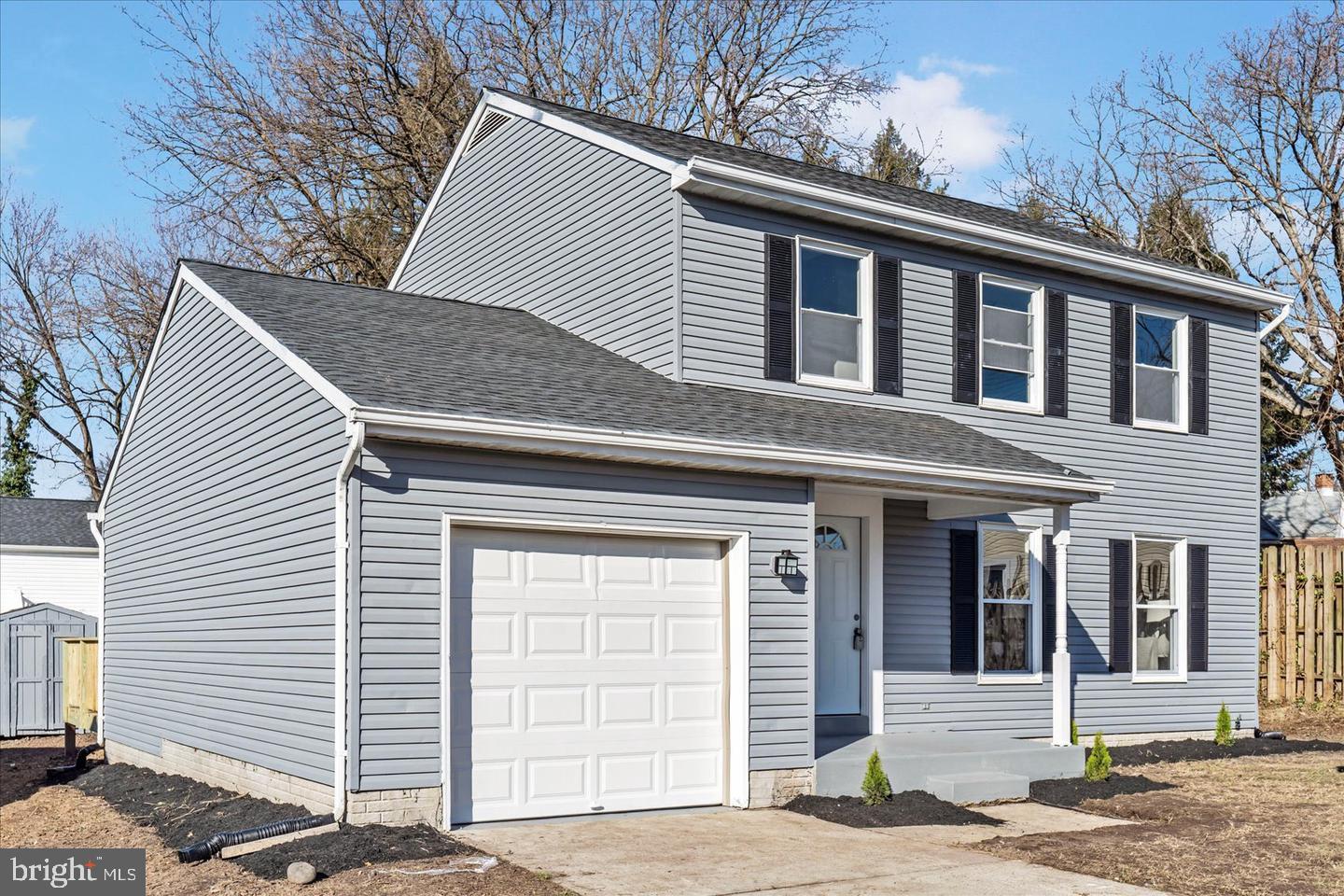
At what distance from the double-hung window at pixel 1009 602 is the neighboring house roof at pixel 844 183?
3.37 m

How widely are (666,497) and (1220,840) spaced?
4.81 meters

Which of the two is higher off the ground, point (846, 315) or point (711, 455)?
point (846, 315)

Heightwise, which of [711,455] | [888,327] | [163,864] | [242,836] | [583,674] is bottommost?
[163,864]

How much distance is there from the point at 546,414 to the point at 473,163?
8.15 meters

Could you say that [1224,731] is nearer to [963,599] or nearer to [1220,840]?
[963,599]

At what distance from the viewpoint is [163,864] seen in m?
9.22

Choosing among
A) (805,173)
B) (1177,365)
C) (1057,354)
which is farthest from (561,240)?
(1177,365)

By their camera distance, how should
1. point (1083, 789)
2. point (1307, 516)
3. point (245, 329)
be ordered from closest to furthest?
point (245, 329), point (1083, 789), point (1307, 516)

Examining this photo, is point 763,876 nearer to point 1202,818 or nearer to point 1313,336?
point 1202,818

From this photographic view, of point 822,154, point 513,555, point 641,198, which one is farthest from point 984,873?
point 822,154

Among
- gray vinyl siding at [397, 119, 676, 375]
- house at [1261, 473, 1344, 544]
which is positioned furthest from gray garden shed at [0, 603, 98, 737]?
house at [1261, 473, 1344, 544]

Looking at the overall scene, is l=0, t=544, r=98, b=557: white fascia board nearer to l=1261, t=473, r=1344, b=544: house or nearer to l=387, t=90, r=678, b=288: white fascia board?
l=387, t=90, r=678, b=288: white fascia board

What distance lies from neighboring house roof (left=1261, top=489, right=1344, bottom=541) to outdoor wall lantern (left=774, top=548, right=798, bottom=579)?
743 inches

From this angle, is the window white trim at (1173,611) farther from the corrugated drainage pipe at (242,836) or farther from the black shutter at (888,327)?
the corrugated drainage pipe at (242,836)
